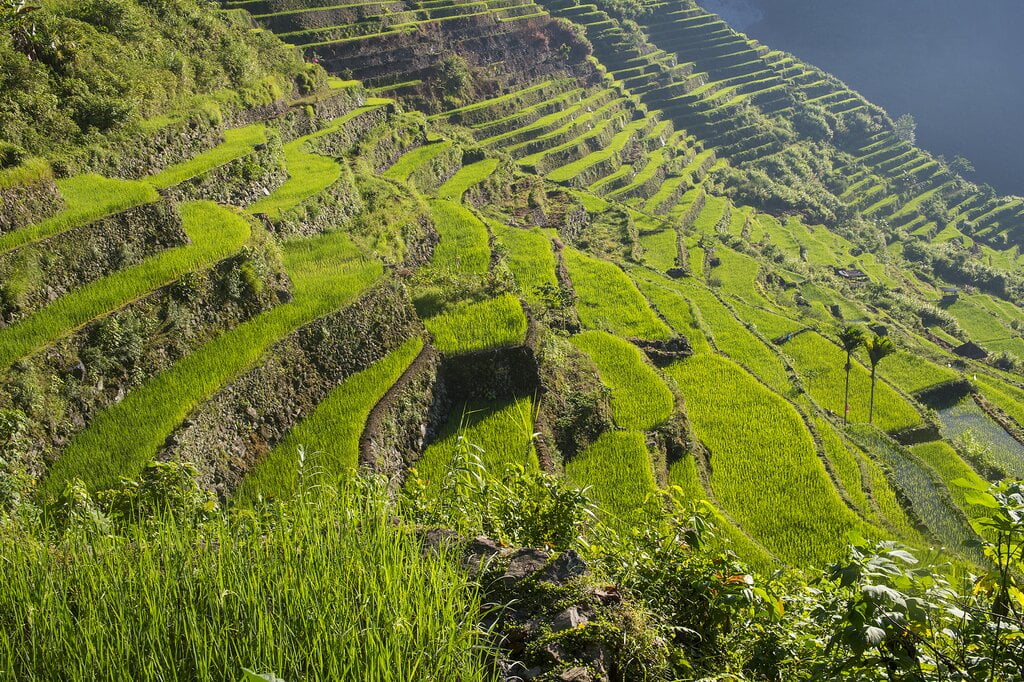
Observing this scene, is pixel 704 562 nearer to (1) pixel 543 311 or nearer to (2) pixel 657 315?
(1) pixel 543 311

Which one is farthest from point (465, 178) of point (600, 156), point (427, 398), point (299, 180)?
point (427, 398)

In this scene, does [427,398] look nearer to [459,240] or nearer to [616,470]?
[616,470]

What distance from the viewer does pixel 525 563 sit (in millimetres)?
3422

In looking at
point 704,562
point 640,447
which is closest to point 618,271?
point 640,447

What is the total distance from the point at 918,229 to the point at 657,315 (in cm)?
4681

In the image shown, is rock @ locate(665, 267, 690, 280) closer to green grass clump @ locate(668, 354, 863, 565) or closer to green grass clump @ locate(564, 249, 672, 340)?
green grass clump @ locate(564, 249, 672, 340)

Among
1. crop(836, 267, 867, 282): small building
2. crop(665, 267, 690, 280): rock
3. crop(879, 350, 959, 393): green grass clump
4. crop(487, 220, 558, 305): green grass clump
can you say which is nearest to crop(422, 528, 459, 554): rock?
crop(487, 220, 558, 305): green grass clump

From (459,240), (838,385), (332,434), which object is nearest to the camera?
(332,434)

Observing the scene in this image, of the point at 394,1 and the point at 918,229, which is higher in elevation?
the point at 394,1

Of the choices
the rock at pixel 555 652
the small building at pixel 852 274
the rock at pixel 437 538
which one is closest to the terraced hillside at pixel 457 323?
the small building at pixel 852 274

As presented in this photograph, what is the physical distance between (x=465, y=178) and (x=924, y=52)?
11643cm

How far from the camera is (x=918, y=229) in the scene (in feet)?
184

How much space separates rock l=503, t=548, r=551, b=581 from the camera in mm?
3338

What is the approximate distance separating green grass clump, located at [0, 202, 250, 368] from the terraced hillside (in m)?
0.07
